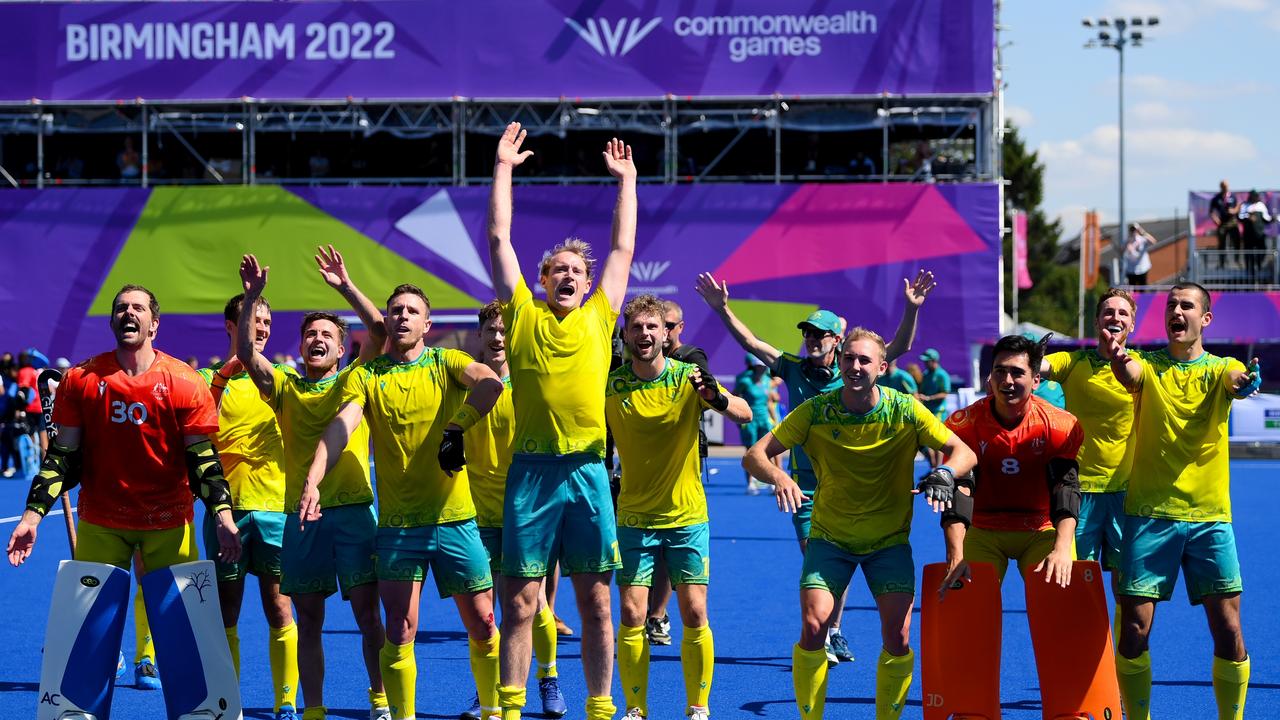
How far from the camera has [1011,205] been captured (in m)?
78.0

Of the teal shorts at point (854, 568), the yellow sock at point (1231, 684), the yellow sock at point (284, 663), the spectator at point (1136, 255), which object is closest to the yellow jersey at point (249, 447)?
the yellow sock at point (284, 663)

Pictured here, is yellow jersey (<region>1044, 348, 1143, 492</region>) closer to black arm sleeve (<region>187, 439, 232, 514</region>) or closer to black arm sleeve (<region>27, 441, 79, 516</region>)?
black arm sleeve (<region>187, 439, 232, 514</region>)

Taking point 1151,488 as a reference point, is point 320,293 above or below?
above

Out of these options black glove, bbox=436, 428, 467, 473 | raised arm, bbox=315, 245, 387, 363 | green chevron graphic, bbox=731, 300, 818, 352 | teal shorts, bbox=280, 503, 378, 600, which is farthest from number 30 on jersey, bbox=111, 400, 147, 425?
green chevron graphic, bbox=731, 300, 818, 352

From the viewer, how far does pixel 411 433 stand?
681 centimetres

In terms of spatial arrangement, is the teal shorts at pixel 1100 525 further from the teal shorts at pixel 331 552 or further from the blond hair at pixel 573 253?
the teal shorts at pixel 331 552

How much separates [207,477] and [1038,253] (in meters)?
76.8

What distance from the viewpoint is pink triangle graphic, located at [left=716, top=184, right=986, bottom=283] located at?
28875 millimetres

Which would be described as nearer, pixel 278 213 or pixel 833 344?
pixel 833 344

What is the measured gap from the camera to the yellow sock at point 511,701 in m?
6.46

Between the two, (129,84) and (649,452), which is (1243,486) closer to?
(649,452)

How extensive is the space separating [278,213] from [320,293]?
198cm

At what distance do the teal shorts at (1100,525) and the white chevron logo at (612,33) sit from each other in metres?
23.2

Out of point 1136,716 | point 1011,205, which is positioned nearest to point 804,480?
point 1136,716
